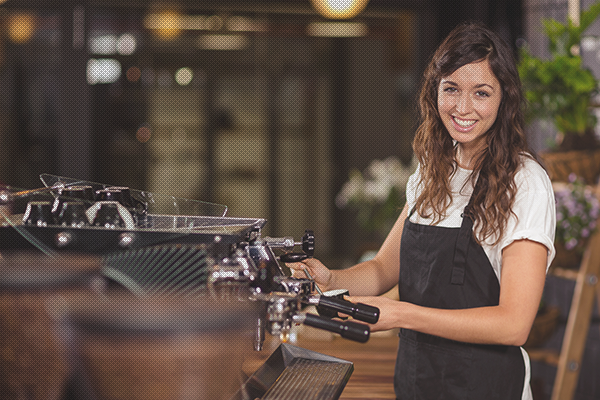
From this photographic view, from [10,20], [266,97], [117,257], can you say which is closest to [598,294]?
[117,257]

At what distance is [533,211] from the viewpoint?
1.15 meters

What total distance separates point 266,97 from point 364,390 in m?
4.12

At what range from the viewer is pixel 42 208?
93 cm

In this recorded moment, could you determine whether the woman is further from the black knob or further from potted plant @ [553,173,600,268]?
potted plant @ [553,173,600,268]

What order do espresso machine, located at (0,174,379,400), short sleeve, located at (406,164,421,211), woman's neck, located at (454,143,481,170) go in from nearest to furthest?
espresso machine, located at (0,174,379,400) → woman's neck, located at (454,143,481,170) → short sleeve, located at (406,164,421,211)

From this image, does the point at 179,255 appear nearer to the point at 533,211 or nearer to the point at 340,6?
the point at 533,211

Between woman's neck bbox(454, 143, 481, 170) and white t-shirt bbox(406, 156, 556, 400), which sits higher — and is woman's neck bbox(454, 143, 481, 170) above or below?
above

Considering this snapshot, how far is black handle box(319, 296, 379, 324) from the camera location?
37.8 inches

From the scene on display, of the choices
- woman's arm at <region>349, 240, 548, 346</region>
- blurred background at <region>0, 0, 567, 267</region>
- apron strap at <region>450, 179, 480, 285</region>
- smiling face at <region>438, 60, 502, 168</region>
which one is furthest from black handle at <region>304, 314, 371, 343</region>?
blurred background at <region>0, 0, 567, 267</region>

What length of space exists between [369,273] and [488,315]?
0.43 metres

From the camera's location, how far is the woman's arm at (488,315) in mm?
1080

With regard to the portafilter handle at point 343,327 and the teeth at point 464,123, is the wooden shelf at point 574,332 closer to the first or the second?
the teeth at point 464,123

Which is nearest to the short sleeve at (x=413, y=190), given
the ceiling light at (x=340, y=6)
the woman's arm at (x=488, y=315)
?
the woman's arm at (x=488, y=315)

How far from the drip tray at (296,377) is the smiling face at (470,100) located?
23.3 inches
